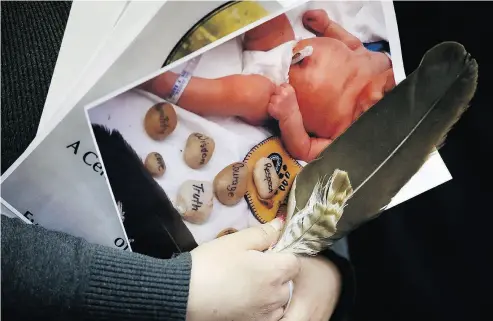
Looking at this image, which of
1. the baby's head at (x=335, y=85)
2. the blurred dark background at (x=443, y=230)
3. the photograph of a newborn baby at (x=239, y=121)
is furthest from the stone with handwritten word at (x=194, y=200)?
the blurred dark background at (x=443, y=230)

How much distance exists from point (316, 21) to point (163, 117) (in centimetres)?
16

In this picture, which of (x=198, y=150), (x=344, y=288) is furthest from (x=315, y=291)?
(x=198, y=150)

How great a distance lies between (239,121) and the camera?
1.63ft

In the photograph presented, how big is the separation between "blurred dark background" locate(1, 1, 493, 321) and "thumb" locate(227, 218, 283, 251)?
0.22m

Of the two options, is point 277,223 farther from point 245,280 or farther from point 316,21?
point 316,21

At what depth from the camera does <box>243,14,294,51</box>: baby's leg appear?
1.59 ft

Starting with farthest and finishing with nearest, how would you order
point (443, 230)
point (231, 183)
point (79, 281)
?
point (443, 230), point (231, 183), point (79, 281)

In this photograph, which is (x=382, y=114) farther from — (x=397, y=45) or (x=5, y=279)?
(x=5, y=279)

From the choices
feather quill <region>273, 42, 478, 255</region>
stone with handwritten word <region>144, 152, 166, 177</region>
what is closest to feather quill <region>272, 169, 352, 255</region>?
feather quill <region>273, 42, 478, 255</region>

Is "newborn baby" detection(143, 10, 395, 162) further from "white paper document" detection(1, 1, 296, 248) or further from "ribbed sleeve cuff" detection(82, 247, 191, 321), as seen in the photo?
"ribbed sleeve cuff" detection(82, 247, 191, 321)

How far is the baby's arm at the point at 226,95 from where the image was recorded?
479 millimetres

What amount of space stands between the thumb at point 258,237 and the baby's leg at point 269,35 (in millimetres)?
151

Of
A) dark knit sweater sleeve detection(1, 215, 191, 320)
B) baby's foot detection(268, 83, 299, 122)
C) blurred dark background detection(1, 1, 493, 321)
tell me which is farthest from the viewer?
blurred dark background detection(1, 1, 493, 321)

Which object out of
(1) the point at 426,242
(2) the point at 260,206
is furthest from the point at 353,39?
(1) the point at 426,242
